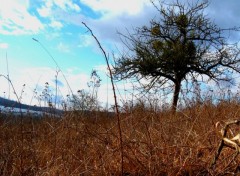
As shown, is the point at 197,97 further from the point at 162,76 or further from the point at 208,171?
the point at 162,76

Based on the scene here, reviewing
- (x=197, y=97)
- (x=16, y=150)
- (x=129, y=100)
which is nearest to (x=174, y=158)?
(x=16, y=150)

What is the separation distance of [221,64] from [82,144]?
16.4 m

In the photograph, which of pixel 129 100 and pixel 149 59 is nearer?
pixel 129 100

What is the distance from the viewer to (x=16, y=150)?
382cm

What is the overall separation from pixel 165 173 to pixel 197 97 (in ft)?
→ 9.68

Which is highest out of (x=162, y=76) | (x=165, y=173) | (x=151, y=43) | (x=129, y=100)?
(x=151, y=43)

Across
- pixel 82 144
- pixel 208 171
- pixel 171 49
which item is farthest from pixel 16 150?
pixel 171 49

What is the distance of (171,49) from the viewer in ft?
61.4

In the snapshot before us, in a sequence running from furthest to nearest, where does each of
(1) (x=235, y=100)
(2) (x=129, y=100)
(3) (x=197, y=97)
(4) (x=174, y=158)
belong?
(1) (x=235, y=100) → (3) (x=197, y=97) → (2) (x=129, y=100) → (4) (x=174, y=158)

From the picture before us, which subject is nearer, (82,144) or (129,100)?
(82,144)

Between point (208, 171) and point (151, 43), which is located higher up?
point (151, 43)

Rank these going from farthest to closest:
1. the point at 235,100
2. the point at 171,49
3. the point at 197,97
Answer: the point at 171,49 < the point at 235,100 < the point at 197,97

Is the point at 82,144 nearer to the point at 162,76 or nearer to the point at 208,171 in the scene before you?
the point at 208,171

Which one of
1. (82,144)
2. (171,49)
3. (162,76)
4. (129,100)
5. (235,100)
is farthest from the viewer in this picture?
(162,76)
